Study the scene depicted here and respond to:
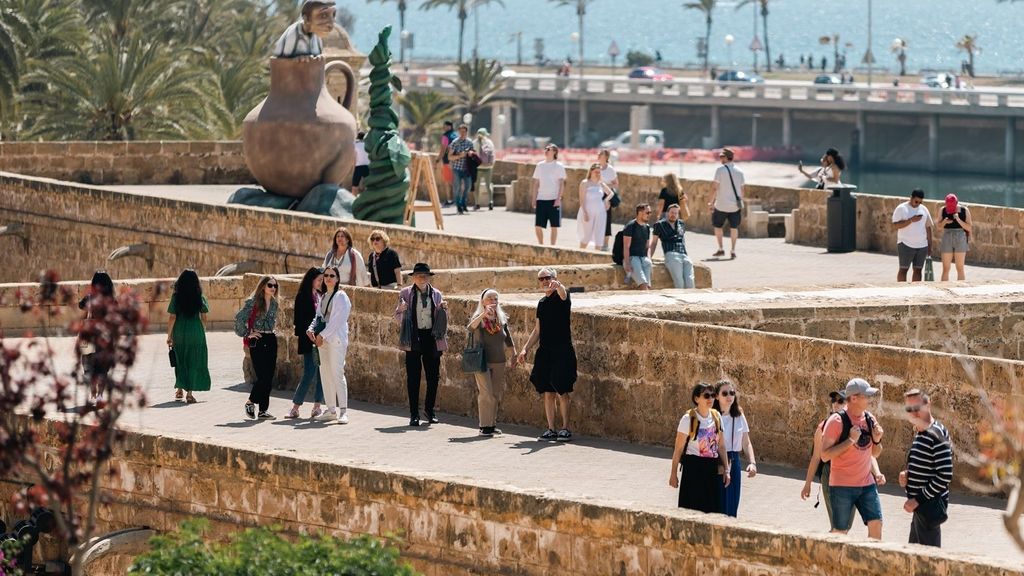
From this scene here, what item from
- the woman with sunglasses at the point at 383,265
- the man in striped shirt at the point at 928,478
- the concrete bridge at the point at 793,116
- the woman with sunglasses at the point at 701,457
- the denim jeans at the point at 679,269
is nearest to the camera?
the man in striped shirt at the point at 928,478

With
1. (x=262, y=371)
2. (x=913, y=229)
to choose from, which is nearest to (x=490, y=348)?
(x=262, y=371)

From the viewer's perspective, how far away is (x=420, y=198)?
35281mm

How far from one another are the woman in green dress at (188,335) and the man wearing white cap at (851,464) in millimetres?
6157

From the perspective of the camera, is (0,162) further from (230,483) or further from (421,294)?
(230,483)

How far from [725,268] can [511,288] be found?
226 inches

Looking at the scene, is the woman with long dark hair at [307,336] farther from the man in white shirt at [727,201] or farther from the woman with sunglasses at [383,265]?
the man in white shirt at [727,201]

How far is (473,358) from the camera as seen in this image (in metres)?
15.7

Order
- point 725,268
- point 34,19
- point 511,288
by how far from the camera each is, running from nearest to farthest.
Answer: point 511,288 → point 725,268 → point 34,19

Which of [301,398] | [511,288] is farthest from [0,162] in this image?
[301,398]

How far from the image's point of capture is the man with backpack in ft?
67.4

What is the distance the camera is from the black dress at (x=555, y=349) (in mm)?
15461

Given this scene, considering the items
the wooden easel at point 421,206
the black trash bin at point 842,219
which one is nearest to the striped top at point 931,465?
the black trash bin at point 842,219

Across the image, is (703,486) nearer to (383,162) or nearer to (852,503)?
(852,503)

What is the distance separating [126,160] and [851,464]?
25071 mm
